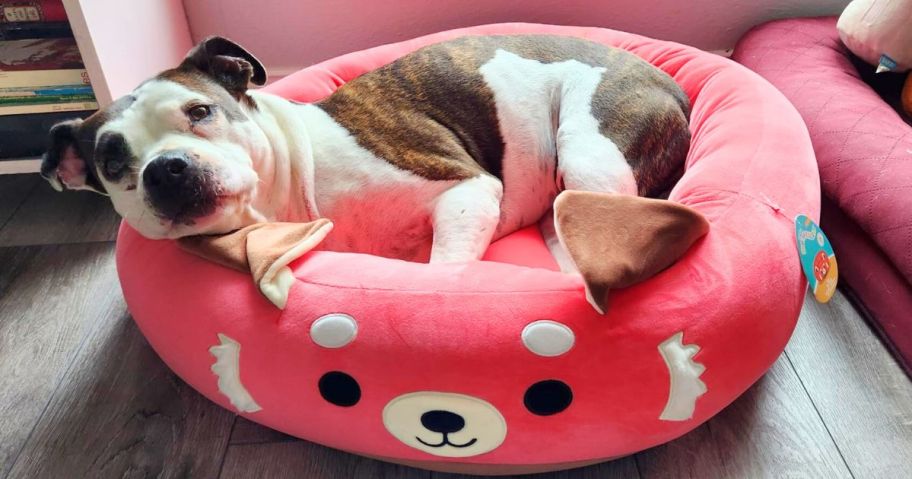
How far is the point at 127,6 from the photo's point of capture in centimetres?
218

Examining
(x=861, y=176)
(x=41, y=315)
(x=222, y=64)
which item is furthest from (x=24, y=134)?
(x=861, y=176)

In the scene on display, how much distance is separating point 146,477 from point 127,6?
4.88 ft

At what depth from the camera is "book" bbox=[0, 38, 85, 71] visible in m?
2.10

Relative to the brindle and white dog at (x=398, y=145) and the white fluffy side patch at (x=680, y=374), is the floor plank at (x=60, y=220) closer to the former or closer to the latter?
the brindle and white dog at (x=398, y=145)

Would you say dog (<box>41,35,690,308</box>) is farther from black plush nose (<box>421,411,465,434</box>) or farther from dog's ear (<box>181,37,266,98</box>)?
black plush nose (<box>421,411,465,434</box>)

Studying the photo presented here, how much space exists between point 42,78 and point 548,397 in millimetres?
1846

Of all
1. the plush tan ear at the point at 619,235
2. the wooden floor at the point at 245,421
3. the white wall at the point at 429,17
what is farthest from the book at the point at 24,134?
the plush tan ear at the point at 619,235

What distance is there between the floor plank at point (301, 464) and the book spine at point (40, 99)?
128 centimetres

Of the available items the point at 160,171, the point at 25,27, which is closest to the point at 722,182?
the point at 160,171

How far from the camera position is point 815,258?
1.40m

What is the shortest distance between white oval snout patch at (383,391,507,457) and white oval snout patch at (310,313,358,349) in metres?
0.14

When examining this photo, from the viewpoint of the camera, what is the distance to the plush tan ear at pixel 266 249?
1316mm

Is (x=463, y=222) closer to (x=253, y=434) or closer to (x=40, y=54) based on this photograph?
(x=253, y=434)

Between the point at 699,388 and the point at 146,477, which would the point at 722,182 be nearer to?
the point at 699,388
